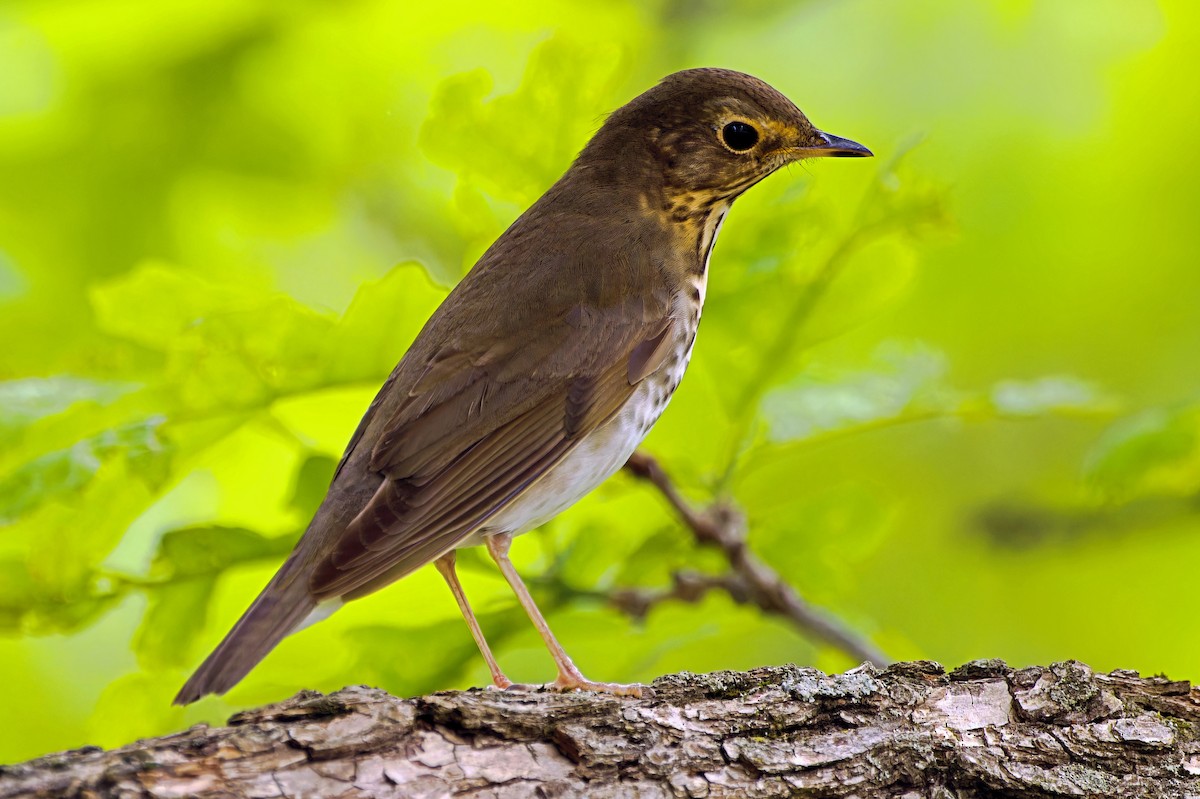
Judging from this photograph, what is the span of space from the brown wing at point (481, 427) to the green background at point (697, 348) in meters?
0.21

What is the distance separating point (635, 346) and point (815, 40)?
227cm

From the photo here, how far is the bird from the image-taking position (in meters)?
3.08

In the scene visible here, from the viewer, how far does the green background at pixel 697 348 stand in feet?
11.0

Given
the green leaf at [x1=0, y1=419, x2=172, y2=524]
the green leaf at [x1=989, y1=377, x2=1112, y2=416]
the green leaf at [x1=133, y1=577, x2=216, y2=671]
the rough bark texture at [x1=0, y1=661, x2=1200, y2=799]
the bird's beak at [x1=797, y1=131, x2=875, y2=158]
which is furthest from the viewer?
the bird's beak at [x1=797, y1=131, x2=875, y2=158]

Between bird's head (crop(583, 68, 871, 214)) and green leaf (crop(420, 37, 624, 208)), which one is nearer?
green leaf (crop(420, 37, 624, 208))

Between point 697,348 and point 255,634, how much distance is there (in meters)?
1.58

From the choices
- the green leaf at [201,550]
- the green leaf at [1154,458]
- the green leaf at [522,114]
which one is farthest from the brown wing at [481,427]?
the green leaf at [1154,458]

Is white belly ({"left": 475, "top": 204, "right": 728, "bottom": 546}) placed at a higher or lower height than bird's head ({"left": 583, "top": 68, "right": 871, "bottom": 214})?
lower

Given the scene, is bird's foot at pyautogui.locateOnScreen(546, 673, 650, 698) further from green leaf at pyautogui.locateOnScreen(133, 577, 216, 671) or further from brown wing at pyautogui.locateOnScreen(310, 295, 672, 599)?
green leaf at pyautogui.locateOnScreen(133, 577, 216, 671)

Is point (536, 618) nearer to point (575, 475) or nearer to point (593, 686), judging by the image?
point (593, 686)

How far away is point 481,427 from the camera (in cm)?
336

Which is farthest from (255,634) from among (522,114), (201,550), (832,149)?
(832,149)

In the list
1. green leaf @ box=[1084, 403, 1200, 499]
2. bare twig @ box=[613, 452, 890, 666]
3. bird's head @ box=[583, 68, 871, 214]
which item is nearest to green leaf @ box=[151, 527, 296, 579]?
bare twig @ box=[613, 452, 890, 666]

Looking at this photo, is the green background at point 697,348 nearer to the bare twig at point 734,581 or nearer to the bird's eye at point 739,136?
the bare twig at point 734,581
